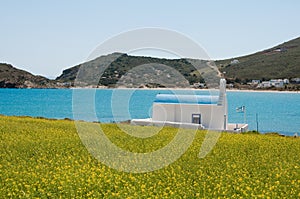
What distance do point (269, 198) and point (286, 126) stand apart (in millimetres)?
62601

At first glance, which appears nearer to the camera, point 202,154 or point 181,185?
point 181,185

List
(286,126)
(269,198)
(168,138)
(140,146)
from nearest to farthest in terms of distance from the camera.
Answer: (269,198)
(140,146)
(168,138)
(286,126)

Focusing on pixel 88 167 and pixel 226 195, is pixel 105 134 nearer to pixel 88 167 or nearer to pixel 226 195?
pixel 88 167

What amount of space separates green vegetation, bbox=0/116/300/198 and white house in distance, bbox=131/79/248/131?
1234 cm

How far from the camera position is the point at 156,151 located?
67.2ft

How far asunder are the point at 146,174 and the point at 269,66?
502 feet

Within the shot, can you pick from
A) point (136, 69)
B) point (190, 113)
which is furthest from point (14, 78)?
point (190, 113)

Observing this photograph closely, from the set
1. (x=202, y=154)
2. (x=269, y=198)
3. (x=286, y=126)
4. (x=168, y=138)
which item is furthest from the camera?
(x=286, y=126)

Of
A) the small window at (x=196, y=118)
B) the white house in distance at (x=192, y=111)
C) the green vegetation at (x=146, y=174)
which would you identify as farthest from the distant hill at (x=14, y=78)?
the green vegetation at (x=146, y=174)

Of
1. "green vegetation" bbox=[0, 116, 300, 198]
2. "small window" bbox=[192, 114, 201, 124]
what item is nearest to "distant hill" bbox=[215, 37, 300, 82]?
"small window" bbox=[192, 114, 201, 124]

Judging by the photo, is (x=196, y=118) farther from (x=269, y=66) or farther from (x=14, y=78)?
(x=14, y=78)

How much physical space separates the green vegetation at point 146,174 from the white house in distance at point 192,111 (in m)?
12.3

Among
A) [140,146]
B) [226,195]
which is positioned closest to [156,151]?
[140,146]

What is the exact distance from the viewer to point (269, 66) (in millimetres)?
161125
